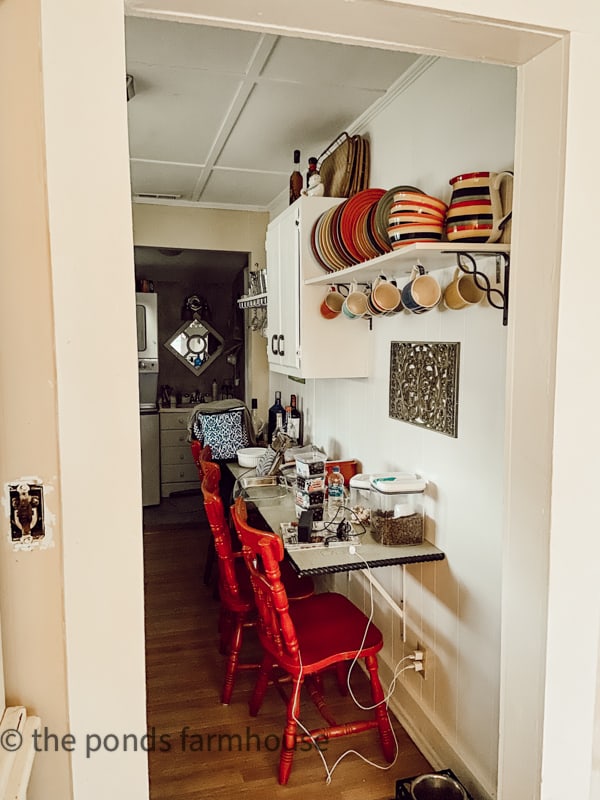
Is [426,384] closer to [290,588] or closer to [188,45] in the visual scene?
[290,588]

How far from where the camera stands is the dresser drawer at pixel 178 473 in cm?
565

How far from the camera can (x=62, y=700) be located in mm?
925

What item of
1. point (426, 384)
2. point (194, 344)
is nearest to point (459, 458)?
point (426, 384)

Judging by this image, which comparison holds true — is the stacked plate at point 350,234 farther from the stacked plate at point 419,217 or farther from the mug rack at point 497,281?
the mug rack at point 497,281

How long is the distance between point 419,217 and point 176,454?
4308 millimetres

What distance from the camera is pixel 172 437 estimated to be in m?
5.69

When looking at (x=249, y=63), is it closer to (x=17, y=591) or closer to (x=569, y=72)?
(x=569, y=72)

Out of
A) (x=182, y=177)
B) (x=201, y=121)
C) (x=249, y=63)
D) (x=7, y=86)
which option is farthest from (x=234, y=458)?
(x=7, y=86)

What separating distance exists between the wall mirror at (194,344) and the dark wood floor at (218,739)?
3.48 m

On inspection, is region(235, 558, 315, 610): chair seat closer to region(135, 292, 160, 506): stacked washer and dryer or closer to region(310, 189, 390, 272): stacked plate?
region(310, 189, 390, 272): stacked plate

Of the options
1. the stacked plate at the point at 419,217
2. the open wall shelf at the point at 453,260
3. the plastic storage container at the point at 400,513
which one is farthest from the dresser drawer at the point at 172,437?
the stacked plate at the point at 419,217

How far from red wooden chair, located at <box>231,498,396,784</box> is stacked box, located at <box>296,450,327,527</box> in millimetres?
241

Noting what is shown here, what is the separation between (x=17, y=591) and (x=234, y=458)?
3.16m

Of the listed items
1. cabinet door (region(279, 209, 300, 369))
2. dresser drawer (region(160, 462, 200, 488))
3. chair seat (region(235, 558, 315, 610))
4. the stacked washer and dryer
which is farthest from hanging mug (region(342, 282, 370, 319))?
dresser drawer (region(160, 462, 200, 488))
